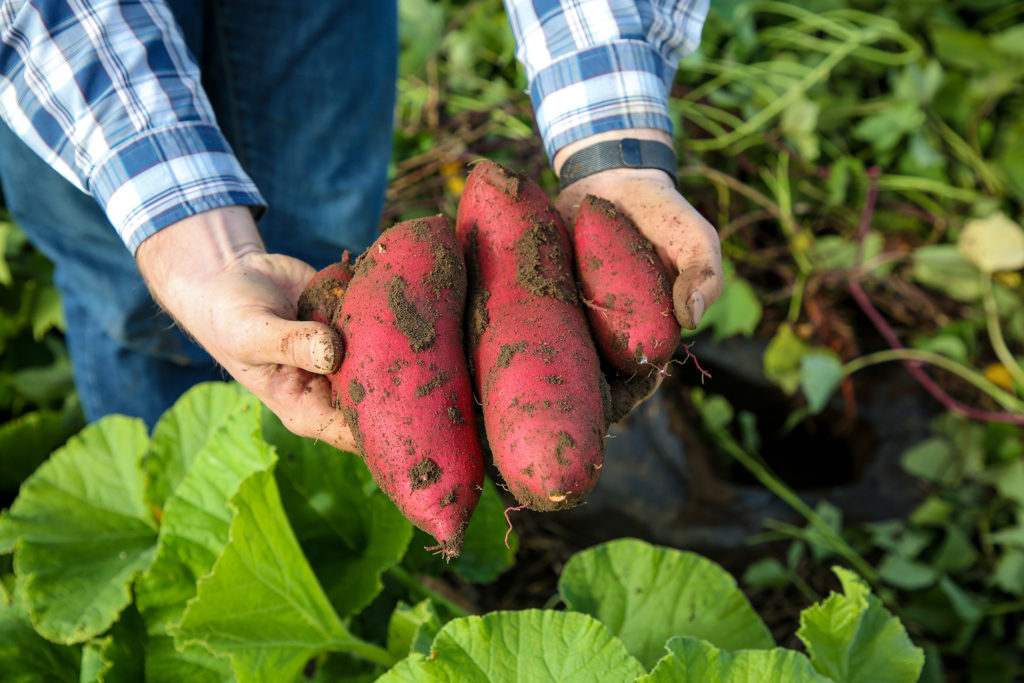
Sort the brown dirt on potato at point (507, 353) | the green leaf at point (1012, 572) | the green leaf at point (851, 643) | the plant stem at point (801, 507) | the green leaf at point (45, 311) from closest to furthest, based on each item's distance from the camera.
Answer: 1. the brown dirt on potato at point (507, 353)
2. the green leaf at point (851, 643)
3. the green leaf at point (1012, 572)
4. the plant stem at point (801, 507)
5. the green leaf at point (45, 311)

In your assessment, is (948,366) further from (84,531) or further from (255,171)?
(84,531)

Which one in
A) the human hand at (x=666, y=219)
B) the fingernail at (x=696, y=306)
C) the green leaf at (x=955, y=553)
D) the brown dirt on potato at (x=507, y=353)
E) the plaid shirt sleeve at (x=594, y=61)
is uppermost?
the plaid shirt sleeve at (x=594, y=61)

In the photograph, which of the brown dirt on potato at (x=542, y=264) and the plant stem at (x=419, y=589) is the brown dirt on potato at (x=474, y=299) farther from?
the plant stem at (x=419, y=589)

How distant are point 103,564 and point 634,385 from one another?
1.21 meters

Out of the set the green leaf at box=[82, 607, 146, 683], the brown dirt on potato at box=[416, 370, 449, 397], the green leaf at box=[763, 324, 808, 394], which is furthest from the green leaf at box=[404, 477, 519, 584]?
the green leaf at box=[763, 324, 808, 394]

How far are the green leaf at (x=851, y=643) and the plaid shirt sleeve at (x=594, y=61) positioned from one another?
899 mm

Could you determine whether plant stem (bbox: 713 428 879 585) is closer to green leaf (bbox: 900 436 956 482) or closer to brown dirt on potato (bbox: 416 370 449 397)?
green leaf (bbox: 900 436 956 482)

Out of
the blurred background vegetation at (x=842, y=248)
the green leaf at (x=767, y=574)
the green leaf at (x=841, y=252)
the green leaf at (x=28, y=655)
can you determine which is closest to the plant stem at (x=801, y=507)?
the blurred background vegetation at (x=842, y=248)

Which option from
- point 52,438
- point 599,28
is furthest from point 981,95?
point 52,438

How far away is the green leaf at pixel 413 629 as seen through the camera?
4.33ft

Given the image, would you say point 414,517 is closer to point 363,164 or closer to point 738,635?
point 738,635

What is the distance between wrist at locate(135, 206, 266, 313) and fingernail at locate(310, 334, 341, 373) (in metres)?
0.23

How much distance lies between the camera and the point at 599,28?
1.27 meters

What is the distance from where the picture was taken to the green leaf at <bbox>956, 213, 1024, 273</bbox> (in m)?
2.25
